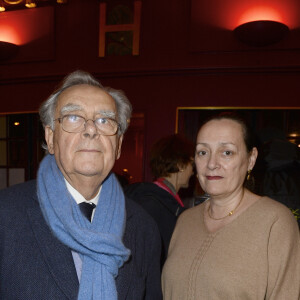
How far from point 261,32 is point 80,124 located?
12.3 ft

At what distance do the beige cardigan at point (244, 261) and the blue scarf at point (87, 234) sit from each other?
0.39 meters

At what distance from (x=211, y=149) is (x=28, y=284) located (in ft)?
3.34

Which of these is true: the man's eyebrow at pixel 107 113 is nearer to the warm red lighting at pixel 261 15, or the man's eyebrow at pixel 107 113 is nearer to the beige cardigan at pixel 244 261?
the beige cardigan at pixel 244 261

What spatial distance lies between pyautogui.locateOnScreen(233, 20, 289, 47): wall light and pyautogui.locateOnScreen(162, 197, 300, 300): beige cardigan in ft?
11.2

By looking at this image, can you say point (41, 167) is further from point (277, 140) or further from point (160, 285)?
point (277, 140)

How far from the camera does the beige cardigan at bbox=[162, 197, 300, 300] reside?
1.33 meters

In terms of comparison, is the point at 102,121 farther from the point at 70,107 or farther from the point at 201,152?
the point at 201,152

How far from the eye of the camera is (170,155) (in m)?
2.58

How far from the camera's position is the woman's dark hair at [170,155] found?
2.55 meters

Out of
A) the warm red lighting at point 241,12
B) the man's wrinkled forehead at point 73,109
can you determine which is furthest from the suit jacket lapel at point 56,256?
the warm red lighting at point 241,12

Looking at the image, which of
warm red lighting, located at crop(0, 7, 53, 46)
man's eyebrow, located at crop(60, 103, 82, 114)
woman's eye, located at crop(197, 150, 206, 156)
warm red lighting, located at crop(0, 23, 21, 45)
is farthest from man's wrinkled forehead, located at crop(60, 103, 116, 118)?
warm red lighting, located at crop(0, 23, 21, 45)

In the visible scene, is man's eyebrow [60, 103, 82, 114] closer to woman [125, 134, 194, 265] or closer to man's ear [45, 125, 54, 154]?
man's ear [45, 125, 54, 154]

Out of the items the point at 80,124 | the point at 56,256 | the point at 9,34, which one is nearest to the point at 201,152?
the point at 80,124

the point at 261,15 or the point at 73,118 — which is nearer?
the point at 73,118
